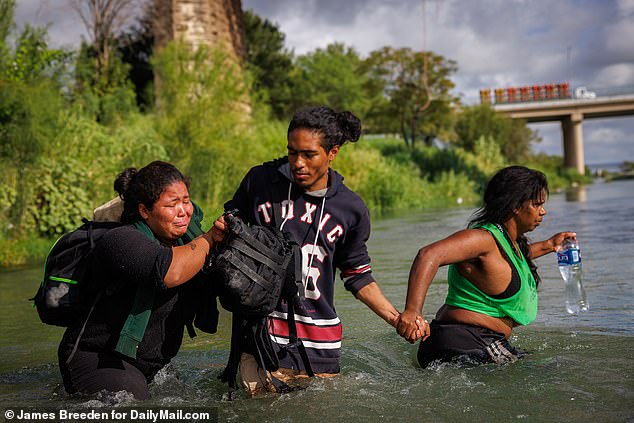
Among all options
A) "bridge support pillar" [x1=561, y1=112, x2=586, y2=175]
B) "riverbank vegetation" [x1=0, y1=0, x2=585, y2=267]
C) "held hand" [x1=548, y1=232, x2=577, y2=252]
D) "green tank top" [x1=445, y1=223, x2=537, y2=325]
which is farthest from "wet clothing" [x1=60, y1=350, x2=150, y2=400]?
"bridge support pillar" [x1=561, y1=112, x2=586, y2=175]

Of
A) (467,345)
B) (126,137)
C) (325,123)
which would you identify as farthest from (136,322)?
(126,137)

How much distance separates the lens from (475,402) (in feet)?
14.6

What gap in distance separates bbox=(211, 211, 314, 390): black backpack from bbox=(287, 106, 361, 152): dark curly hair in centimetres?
60

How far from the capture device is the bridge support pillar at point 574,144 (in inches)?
2793

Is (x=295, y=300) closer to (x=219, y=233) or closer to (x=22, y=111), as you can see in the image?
(x=219, y=233)

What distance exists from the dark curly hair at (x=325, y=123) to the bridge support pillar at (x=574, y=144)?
69386mm

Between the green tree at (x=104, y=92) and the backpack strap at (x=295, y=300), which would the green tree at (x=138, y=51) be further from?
the backpack strap at (x=295, y=300)

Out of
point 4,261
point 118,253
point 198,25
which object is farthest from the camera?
point 198,25

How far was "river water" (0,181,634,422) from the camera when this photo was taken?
433cm

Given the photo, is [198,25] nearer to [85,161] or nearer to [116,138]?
[116,138]

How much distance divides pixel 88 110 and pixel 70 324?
1742 cm

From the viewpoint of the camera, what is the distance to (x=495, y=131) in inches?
2219

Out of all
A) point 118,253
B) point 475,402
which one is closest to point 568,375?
point 475,402

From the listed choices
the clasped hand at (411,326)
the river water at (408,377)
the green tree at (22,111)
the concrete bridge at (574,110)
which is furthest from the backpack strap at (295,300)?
the concrete bridge at (574,110)
